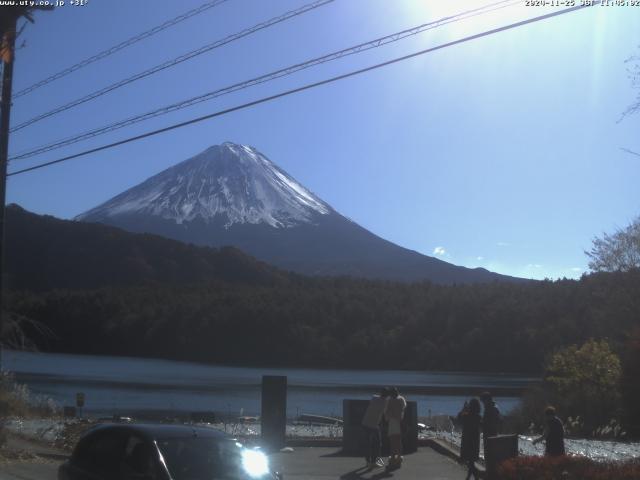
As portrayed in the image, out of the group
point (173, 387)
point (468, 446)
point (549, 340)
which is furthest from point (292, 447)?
point (549, 340)

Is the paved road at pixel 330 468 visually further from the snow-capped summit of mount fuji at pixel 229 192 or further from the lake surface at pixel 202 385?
the snow-capped summit of mount fuji at pixel 229 192

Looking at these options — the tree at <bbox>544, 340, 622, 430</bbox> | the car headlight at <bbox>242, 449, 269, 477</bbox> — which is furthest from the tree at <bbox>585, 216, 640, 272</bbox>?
the car headlight at <bbox>242, 449, 269, 477</bbox>

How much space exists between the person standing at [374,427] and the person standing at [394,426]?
11cm

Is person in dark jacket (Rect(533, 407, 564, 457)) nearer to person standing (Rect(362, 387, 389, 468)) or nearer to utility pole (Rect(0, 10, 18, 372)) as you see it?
person standing (Rect(362, 387, 389, 468))

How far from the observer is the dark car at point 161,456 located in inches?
315

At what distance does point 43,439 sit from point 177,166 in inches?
6149

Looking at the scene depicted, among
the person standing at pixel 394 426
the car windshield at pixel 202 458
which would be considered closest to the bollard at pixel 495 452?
the person standing at pixel 394 426

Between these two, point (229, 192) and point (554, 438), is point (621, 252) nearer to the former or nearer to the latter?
point (554, 438)

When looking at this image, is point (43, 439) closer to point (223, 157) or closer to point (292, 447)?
point (292, 447)

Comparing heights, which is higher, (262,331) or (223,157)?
(223,157)

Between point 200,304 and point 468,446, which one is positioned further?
point 200,304

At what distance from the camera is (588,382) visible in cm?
2639

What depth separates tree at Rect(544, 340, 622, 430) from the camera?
23856mm

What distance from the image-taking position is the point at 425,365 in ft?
261
